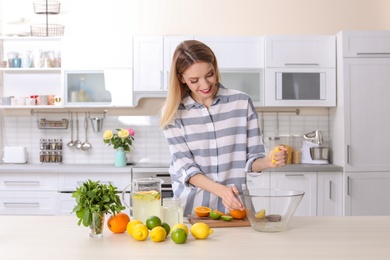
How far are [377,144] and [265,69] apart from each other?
109 centimetres

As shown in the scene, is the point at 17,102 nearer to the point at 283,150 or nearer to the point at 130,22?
the point at 130,22

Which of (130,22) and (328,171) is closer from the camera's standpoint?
(328,171)

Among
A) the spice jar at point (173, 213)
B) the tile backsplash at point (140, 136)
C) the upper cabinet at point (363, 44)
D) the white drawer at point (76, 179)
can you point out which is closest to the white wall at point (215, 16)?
the upper cabinet at point (363, 44)

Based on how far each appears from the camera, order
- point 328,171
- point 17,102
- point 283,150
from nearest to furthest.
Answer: point 283,150 → point 328,171 → point 17,102

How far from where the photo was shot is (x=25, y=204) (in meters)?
4.58

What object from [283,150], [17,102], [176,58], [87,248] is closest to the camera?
[87,248]

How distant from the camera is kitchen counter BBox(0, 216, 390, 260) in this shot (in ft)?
5.65

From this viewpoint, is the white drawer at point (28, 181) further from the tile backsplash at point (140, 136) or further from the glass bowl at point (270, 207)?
the glass bowl at point (270, 207)

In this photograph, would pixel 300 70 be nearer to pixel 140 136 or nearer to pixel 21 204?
pixel 140 136

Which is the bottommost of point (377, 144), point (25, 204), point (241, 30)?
point (25, 204)

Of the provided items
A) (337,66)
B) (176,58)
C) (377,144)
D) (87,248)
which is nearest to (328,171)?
(377,144)

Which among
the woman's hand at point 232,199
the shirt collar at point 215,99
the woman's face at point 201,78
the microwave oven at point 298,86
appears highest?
the microwave oven at point 298,86

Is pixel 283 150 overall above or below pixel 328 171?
above

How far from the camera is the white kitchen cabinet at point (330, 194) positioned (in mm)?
4543
